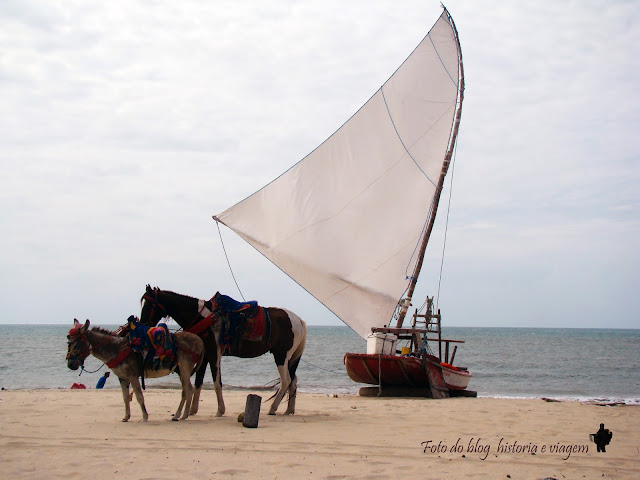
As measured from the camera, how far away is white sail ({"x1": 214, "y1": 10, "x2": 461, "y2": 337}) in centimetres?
1397

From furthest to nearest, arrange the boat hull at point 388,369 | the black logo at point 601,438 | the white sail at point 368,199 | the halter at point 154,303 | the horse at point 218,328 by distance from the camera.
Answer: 1. the boat hull at point 388,369
2. the white sail at point 368,199
3. the horse at point 218,328
4. the halter at point 154,303
5. the black logo at point 601,438

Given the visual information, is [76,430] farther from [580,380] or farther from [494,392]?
[580,380]

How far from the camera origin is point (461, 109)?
16.0 meters

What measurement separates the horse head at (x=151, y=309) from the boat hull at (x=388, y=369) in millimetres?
6075

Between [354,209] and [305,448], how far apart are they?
25.6 feet

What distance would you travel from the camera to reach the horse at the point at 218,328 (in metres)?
10.0

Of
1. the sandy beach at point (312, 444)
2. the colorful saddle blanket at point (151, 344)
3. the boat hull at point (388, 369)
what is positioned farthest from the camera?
the boat hull at point (388, 369)

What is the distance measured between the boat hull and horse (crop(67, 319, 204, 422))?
5859 mm

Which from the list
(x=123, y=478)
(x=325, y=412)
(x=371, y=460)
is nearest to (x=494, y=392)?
(x=325, y=412)

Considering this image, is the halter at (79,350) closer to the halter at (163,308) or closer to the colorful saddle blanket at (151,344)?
the colorful saddle blanket at (151,344)

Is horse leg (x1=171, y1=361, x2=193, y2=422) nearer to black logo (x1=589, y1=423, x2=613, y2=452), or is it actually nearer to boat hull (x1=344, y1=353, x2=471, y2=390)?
black logo (x1=589, y1=423, x2=613, y2=452)

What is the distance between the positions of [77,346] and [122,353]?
60 centimetres

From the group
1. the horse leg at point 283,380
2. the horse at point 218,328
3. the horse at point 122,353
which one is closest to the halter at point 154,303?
the horse at point 218,328

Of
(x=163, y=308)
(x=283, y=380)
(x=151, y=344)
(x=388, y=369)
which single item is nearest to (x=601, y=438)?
(x=283, y=380)
